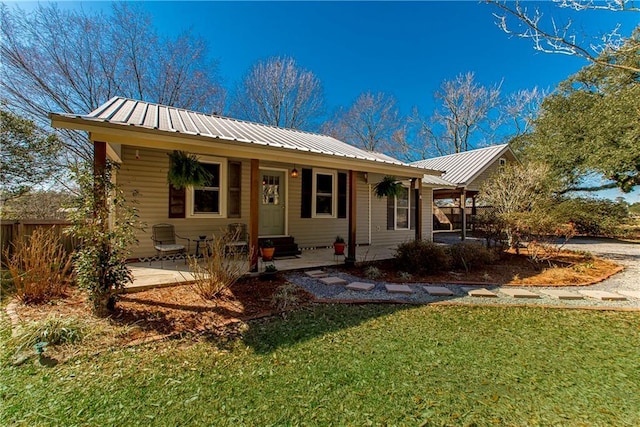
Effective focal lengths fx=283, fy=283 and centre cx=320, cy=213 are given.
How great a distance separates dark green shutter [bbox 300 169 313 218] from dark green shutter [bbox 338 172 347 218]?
110 cm

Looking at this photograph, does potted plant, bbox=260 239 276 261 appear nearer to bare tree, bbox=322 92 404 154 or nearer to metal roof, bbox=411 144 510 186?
metal roof, bbox=411 144 510 186

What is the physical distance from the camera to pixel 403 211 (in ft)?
36.4

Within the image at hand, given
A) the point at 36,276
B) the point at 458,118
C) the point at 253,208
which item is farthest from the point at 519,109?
the point at 36,276

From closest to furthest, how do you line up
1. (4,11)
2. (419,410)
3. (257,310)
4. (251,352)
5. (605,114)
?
(419,410), (251,352), (257,310), (4,11), (605,114)

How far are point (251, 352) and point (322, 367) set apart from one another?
77 cm

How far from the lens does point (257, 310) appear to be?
3971 mm

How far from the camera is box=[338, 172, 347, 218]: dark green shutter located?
949 centimetres

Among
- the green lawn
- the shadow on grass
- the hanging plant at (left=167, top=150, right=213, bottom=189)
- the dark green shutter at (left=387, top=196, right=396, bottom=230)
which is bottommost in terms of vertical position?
the green lawn

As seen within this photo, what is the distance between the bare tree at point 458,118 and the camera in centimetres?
2330

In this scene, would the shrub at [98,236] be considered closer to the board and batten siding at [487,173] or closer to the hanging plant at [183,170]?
the hanging plant at [183,170]

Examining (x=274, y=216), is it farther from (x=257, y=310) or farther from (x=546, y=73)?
(x=546, y=73)

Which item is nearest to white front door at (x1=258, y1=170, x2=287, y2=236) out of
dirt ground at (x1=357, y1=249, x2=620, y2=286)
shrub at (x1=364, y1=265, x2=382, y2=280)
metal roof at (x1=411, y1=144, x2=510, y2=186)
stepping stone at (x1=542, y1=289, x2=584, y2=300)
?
dirt ground at (x1=357, y1=249, x2=620, y2=286)

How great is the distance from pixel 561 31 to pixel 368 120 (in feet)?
66.5

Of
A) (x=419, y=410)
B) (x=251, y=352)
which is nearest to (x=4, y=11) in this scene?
(x=251, y=352)
